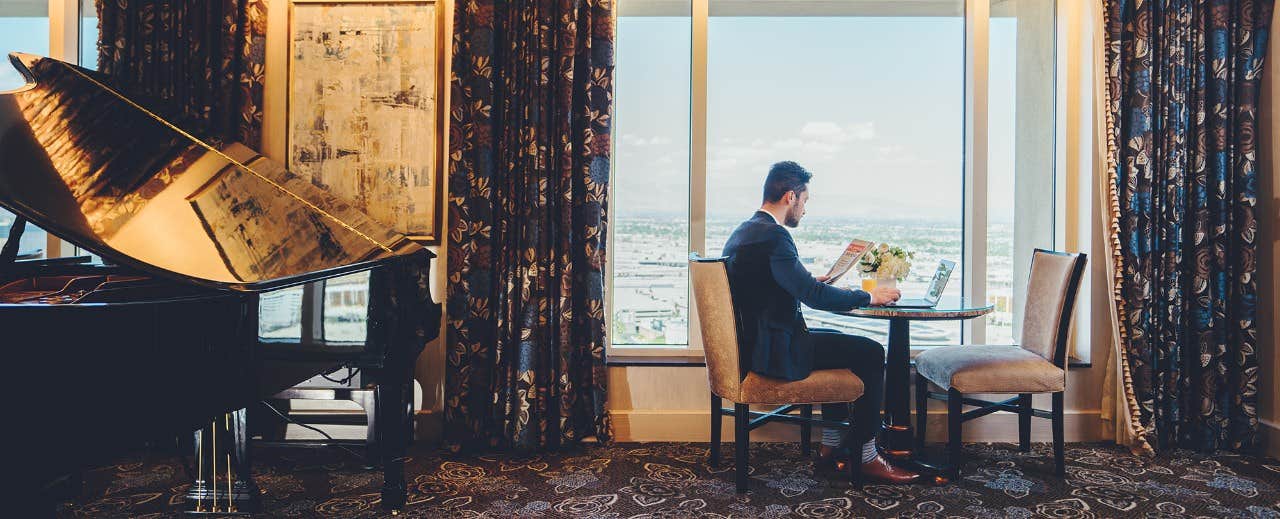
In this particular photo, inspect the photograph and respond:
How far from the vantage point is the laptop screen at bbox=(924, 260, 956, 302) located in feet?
10.1

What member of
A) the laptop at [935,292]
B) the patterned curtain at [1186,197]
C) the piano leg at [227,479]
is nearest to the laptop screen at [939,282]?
the laptop at [935,292]

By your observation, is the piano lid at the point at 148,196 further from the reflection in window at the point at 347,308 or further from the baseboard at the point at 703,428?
the baseboard at the point at 703,428

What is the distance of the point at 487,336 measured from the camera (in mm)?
3586

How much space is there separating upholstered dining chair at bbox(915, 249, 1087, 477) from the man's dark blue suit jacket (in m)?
0.57

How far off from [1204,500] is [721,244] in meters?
2.20

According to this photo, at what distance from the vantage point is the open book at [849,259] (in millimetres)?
3039

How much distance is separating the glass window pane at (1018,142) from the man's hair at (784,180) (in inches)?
55.4

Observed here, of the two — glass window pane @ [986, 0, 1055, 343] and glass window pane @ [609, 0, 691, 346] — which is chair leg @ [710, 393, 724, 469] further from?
glass window pane @ [986, 0, 1055, 343]

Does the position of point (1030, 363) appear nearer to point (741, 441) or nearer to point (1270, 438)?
point (741, 441)

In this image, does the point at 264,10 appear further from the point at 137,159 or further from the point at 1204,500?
the point at 1204,500

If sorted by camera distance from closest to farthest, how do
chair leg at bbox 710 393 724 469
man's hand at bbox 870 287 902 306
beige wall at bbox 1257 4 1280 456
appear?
man's hand at bbox 870 287 902 306, chair leg at bbox 710 393 724 469, beige wall at bbox 1257 4 1280 456

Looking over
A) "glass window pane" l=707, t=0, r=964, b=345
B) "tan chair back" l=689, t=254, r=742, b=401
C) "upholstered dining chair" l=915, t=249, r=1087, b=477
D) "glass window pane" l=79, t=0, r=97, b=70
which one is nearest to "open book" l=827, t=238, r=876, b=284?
"tan chair back" l=689, t=254, r=742, b=401

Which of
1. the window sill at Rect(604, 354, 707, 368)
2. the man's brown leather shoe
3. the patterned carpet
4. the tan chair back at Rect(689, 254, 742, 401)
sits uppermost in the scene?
the tan chair back at Rect(689, 254, 742, 401)

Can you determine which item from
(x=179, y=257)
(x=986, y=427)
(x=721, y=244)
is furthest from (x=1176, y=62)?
(x=179, y=257)
